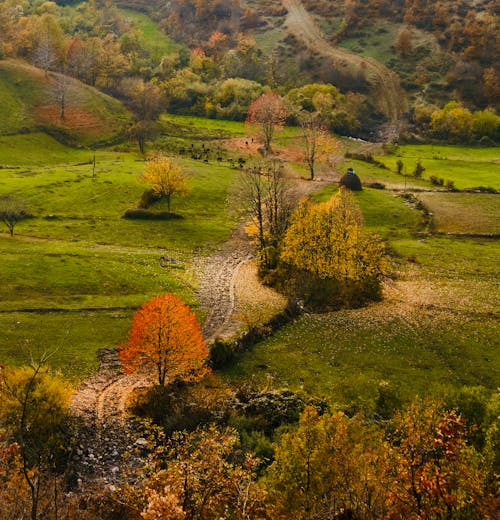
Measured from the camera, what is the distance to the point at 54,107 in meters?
137

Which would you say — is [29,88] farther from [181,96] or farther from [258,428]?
[258,428]

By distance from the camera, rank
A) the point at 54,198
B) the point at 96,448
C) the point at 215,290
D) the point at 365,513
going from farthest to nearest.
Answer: the point at 54,198, the point at 215,290, the point at 96,448, the point at 365,513

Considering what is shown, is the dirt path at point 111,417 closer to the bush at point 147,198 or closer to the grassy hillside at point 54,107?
the bush at point 147,198

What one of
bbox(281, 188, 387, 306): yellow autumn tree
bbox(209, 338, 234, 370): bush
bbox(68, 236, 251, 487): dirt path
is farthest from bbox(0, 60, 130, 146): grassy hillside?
bbox(209, 338, 234, 370): bush

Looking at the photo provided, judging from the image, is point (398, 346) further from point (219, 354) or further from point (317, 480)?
point (317, 480)

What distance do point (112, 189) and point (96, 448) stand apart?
6844cm

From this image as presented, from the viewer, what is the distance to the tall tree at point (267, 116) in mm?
129250

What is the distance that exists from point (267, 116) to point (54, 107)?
178ft

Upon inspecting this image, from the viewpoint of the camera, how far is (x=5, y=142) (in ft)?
384

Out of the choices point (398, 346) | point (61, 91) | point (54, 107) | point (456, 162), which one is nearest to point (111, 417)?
point (398, 346)

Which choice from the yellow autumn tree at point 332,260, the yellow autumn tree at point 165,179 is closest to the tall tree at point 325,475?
the yellow autumn tree at point 332,260

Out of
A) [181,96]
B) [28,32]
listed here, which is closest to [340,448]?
[181,96]

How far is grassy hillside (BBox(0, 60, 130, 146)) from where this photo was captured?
128 metres

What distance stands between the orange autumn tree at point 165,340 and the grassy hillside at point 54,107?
317 feet
